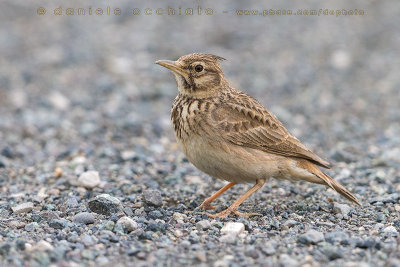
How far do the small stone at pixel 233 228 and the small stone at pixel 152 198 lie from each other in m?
1.17

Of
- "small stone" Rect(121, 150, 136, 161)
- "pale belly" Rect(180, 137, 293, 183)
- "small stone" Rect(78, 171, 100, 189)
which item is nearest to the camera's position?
"pale belly" Rect(180, 137, 293, 183)

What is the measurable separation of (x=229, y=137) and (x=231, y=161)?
28cm

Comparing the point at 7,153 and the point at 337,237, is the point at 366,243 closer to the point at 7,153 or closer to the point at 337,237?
the point at 337,237

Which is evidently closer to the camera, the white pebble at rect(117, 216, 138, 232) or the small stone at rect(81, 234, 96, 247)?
the small stone at rect(81, 234, 96, 247)

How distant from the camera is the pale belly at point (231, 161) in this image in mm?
7031

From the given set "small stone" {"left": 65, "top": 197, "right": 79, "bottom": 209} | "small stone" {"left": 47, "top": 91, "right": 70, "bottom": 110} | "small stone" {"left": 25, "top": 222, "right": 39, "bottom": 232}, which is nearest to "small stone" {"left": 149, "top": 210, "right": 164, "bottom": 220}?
"small stone" {"left": 65, "top": 197, "right": 79, "bottom": 209}

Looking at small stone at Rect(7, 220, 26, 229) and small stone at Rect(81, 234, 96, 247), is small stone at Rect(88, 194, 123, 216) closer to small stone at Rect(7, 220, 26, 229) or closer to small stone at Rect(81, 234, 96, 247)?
small stone at Rect(7, 220, 26, 229)

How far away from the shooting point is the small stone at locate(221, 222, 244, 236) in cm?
638

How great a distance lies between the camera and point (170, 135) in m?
11.4

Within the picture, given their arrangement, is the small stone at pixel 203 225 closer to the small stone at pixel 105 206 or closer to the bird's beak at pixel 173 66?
the small stone at pixel 105 206

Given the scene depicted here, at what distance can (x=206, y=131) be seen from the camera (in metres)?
7.07

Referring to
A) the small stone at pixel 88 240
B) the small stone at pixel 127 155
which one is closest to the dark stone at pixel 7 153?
the small stone at pixel 127 155

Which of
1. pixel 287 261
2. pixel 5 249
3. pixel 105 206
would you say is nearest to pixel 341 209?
pixel 287 261

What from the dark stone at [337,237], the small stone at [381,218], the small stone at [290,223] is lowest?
the small stone at [381,218]
